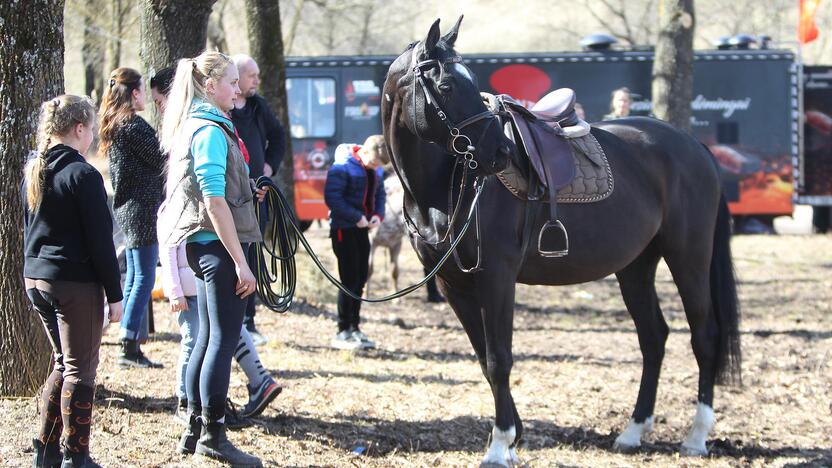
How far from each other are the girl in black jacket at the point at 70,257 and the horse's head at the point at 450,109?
4.90 ft

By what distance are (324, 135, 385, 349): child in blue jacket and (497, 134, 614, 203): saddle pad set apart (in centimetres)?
226

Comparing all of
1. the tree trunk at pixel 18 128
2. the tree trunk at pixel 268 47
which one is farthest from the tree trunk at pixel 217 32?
the tree trunk at pixel 18 128

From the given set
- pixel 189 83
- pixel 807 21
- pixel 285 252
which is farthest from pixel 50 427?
pixel 807 21

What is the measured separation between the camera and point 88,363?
12.5 feet

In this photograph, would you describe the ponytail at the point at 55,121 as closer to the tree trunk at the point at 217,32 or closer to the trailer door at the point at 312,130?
the trailer door at the point at 312,130

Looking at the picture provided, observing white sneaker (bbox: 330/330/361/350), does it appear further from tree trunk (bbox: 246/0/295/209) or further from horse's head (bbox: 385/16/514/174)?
horse's head (bbox: 385/16/514/174)

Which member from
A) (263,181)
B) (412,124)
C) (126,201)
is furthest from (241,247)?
(126,201)

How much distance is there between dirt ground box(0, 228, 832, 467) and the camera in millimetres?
4715

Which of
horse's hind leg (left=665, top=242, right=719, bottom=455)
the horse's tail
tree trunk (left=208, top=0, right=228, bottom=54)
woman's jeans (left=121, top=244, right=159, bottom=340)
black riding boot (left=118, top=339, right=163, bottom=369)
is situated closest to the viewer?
horse's hind leg (left=665, top=242, right=719, bottom=455)

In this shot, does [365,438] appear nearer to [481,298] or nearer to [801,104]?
[481,298]

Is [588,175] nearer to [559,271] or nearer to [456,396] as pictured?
[559,271]

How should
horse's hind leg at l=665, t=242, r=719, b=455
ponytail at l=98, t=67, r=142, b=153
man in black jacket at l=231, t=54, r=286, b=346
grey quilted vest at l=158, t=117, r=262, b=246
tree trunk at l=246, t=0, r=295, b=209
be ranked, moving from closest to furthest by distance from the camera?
grey quilted vest at l=158, t=117, r=262, b=246, ponytail at l=98, t=67, r=142, b=153, horse's hind leg at l=665, t=242, r=719, b=455, man in black jacket at l=231, t=54, r=286, b=346, tree trunk at l=246, t=0, r=295, b=209

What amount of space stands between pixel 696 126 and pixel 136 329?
13.7m

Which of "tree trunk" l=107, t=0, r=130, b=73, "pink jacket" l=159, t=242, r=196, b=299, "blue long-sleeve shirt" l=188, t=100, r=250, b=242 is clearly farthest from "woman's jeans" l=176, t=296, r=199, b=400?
"tree trunk" l=107, t=0, r=130, b=73
